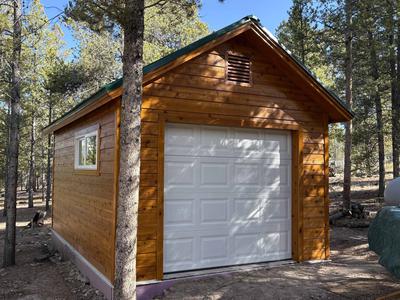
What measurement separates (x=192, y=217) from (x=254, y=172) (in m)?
1.41

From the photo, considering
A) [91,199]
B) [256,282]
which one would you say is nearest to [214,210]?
[256,282]

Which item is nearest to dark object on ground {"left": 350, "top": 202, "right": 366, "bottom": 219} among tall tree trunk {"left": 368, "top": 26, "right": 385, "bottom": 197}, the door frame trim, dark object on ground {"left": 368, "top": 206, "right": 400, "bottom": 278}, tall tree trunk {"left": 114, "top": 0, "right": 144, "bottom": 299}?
tall tree trunk {"left": 368, "top": 26, "right": 385, "bottom": 197}

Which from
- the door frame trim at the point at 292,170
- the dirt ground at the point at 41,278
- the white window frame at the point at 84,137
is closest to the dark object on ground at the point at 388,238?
the door frame trim at the point at 292,170

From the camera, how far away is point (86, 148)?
7.45 meters

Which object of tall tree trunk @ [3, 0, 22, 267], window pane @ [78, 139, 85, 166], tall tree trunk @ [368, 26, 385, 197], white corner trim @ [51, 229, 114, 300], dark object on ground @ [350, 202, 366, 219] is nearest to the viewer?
white corner trim @ [51, 229, 114, 300]

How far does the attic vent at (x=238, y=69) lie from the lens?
6.45 m

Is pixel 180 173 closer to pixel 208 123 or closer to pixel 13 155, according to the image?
pixel 208 123

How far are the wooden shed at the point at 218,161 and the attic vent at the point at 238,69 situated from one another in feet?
0.07

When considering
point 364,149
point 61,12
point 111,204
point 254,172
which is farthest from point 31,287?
point 364,149

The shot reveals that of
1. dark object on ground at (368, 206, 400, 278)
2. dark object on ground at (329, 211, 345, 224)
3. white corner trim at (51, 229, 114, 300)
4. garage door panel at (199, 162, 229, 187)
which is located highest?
garage door panel at (199, 162, 229, 187)

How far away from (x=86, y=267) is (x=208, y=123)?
3275 millimetres

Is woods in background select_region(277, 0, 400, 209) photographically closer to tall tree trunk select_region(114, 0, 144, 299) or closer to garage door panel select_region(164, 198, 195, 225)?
garage door panel select_region(164, 198, 195, 225)

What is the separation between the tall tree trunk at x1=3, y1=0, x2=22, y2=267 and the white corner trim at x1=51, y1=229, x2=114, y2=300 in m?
1.08

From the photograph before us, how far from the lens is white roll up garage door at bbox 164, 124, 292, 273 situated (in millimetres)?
6008
